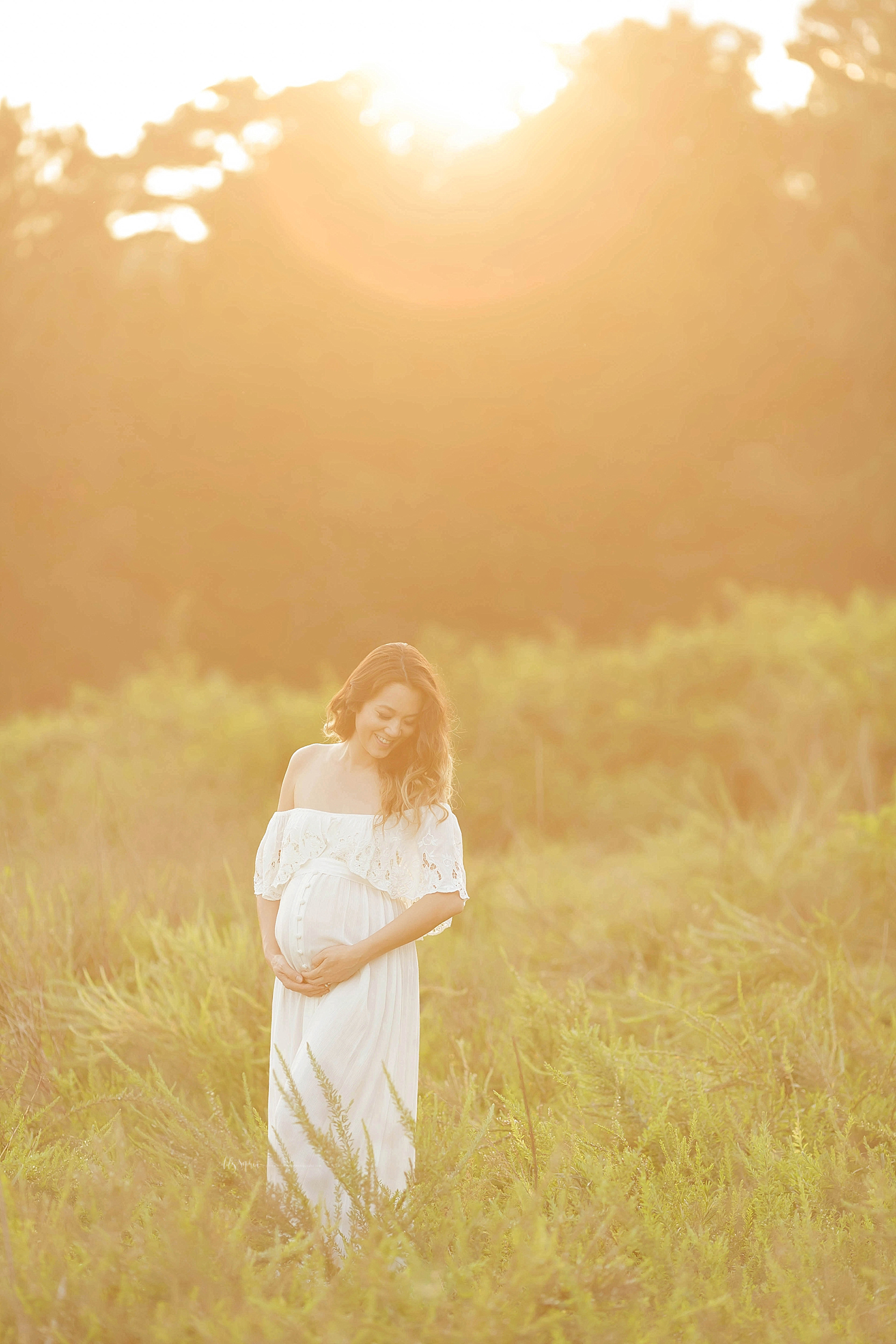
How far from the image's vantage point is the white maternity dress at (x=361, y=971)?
10.0 ft

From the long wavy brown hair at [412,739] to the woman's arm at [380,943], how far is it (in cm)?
24

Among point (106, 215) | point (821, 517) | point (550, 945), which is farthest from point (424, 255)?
point (550, 945)

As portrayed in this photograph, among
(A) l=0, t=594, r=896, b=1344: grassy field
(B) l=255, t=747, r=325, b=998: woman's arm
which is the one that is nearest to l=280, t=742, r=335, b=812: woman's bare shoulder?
(B) l=255, t=747, r=325, b=998: woman's arm

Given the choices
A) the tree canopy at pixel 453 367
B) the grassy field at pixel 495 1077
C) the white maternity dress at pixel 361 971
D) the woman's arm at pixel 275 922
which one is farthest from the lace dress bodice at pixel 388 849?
the tree canopy at pixel 453 367

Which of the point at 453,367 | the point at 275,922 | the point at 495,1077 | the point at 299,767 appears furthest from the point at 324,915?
the point at 453,367

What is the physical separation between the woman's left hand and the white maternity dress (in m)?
0.04

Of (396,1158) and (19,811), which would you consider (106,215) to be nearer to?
(19,811)

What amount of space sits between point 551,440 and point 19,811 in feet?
52.7

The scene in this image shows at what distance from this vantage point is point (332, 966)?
307 cm

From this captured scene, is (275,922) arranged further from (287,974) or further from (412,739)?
(412,739)

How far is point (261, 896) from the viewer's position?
11.0 ft

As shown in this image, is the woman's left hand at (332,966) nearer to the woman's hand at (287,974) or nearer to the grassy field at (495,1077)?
the woman's hand at (287,974)

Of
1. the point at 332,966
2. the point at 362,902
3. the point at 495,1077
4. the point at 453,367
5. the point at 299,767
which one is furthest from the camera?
the point at 453,367

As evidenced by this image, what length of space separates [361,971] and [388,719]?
0.70 metres
